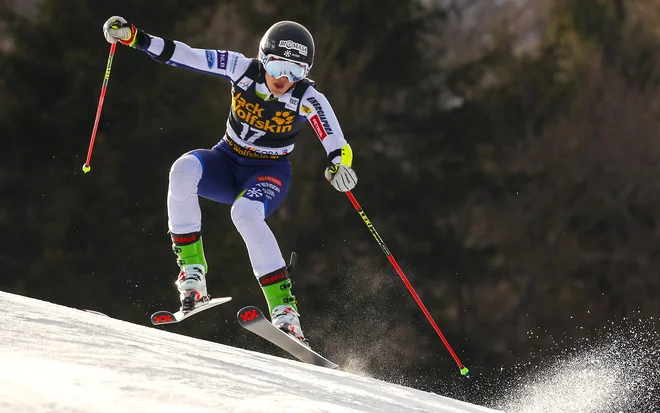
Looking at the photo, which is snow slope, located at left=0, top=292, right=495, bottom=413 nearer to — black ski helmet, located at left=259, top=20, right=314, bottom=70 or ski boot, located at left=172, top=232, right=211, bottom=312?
ski boot, located at left=172, top=232, right=211, bottom=312

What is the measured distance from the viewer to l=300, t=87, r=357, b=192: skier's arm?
168 inches

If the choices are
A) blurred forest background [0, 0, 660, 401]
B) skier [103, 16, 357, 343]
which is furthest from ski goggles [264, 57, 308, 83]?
blurred forest background [0, 0, 660, 401]

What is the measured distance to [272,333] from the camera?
4.07 meters

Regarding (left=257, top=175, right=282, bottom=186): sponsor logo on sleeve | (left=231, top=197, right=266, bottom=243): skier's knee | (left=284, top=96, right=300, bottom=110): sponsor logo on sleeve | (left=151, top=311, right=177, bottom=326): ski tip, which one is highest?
(left=284, top=96, right=300, bottom=110): sponsor logo on sleeve

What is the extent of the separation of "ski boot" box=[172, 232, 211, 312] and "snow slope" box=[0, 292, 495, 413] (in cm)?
117

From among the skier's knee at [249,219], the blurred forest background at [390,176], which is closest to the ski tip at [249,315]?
the skier's knee at [249,219]

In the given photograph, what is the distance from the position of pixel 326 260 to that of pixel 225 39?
377 cm

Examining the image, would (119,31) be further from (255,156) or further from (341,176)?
(341,176)

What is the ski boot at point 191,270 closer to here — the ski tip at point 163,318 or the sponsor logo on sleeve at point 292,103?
the ski tip at point 163,318

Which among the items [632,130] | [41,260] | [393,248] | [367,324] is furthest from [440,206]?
[41,260]

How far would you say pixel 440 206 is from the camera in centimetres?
1384

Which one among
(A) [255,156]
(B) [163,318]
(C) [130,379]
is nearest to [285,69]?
(A) [255,156]

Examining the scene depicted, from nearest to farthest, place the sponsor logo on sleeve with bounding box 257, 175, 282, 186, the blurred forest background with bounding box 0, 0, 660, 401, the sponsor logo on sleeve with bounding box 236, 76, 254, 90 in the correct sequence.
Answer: the sponsor logo on sleeve with bounding box 257, 175, 282, 186
the sponsor logo on sleeve with bounding box 236, 76, 254, 90
the blurred forest background with bounding box 0, 0, 660, 401

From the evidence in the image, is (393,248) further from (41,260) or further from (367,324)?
(41,260)
